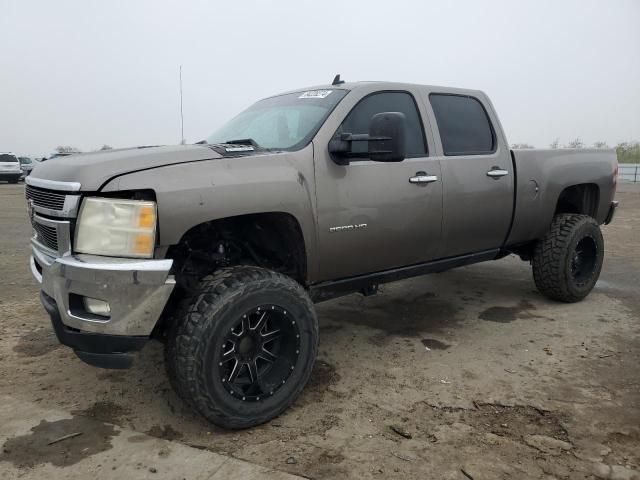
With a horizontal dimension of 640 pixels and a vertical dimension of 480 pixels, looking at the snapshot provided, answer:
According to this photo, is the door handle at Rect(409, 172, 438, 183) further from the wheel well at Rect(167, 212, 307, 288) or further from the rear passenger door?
the wheel well at Rect(167, 212, 307, 288)

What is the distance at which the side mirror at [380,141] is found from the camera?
294 cm

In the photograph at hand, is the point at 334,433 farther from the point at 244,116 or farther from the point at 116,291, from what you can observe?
the point at 244,116

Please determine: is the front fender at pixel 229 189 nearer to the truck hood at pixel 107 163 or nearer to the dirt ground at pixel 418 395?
the truck hood at pixel 107 163

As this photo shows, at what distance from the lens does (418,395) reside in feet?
10.2

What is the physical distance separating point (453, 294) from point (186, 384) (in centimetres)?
Result: 359

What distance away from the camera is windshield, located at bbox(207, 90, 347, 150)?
3.24 m

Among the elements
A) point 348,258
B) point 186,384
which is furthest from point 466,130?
point 186,384

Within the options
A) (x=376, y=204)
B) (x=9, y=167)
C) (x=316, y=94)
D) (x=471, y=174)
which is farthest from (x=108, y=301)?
(x=9, y=167)

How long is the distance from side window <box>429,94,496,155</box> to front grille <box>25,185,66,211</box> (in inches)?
103

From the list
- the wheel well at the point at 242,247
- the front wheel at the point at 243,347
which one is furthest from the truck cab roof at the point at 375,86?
the front wheel at the point at 243,347

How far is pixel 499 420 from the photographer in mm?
2787

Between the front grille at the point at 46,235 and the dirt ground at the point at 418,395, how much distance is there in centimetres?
98

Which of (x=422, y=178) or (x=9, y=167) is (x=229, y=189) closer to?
(x=422, y=178)

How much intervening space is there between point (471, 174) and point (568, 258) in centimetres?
157
